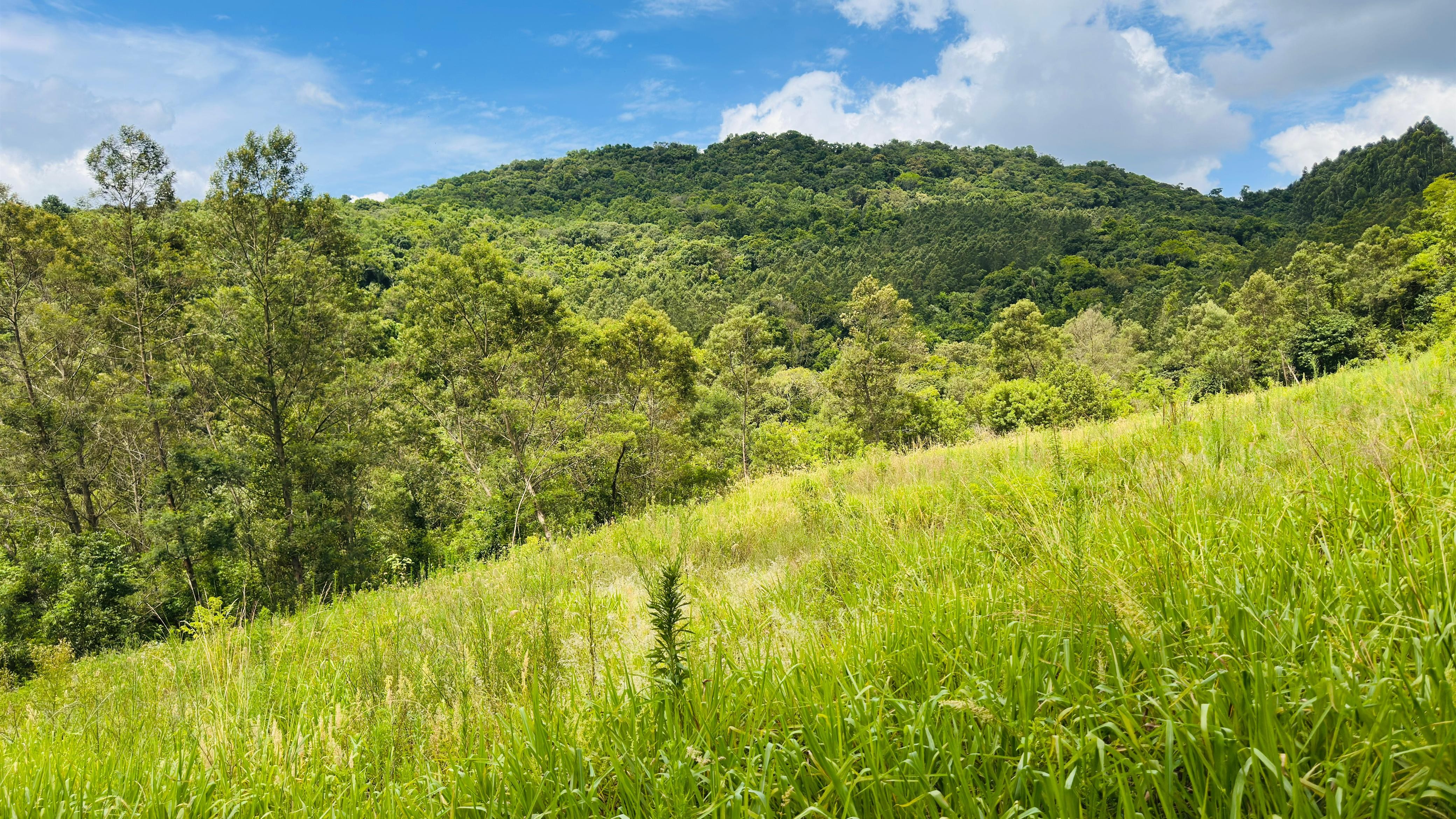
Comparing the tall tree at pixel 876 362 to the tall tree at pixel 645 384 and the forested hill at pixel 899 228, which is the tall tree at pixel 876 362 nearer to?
the tall tree at pixel 645 384

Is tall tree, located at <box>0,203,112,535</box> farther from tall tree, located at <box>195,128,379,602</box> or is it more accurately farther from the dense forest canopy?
tall tree, located at <box>195,128,379,602</box>

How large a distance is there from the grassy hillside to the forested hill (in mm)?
62270

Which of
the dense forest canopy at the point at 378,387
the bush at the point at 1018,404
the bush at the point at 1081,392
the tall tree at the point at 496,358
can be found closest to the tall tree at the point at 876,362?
the dense forest canopy at the point at 378,387

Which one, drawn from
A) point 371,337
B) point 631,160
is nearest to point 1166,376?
point 371,337

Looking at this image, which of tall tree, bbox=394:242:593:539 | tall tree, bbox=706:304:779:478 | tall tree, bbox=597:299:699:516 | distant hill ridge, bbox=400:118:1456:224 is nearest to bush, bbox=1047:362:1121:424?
tall tree, bbox=706:304:779:478

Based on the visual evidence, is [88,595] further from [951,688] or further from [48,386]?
[951,688]

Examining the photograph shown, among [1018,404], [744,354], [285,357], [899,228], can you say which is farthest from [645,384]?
[899,228]

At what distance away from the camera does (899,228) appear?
424 feet

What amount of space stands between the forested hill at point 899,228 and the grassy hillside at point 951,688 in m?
62.3

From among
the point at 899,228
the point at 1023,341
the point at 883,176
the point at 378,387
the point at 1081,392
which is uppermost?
the point at 883,176

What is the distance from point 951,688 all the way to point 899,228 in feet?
454

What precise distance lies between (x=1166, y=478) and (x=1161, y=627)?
6.62 ft

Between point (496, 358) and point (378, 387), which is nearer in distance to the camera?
point (496, 358)

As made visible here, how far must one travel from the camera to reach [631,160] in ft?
560
